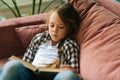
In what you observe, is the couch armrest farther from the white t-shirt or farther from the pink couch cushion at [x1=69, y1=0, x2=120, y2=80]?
the pink couch cushion at [x1=69, y1=0, x2=120, y2=80]

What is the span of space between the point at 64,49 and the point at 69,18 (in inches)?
7.4

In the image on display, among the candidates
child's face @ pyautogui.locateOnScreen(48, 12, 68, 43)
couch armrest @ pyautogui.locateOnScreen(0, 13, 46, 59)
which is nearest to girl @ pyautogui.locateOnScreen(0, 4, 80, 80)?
child's face @ pyautogui.locateOnScreen(48, 12, 68, 43)

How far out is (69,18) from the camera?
1549 mm

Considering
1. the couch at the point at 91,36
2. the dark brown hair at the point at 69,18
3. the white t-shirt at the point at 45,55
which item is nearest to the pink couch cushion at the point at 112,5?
the couch at the point at 91,36

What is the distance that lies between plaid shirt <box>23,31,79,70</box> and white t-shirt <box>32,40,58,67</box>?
4 centimetres

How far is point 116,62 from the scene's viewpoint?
1203 millimetres

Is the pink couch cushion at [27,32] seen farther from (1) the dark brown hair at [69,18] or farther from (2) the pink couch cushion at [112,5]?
(2) the pink couch cushion at [112,5]

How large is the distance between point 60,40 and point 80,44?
0.43 feet

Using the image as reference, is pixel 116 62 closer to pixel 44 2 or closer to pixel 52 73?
pixel 52 73

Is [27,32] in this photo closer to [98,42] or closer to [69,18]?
[69,18]

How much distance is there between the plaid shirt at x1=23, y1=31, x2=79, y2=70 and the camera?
147 cm

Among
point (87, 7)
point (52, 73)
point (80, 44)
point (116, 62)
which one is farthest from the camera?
point (87, 7)

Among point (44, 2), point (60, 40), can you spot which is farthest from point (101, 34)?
point (44, 2)

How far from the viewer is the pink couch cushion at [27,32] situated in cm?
173
